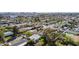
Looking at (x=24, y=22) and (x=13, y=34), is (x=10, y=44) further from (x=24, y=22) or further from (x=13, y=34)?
(x=24, y=22)
